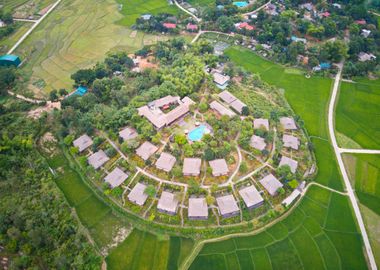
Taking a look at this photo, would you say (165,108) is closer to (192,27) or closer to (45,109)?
(45,109)

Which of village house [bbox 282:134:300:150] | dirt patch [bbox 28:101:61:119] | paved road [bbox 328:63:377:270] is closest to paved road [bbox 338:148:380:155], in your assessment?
paved road [bbox 328:63:377:270]

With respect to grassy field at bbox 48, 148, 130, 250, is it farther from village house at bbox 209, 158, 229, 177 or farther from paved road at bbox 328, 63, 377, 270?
paved road at bbox 328, 63, 377, 270

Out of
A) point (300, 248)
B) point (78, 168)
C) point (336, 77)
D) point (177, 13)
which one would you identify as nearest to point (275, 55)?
point (336, 77)

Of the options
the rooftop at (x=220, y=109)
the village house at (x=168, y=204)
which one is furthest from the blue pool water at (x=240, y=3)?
the village house at (x=168, y=204)

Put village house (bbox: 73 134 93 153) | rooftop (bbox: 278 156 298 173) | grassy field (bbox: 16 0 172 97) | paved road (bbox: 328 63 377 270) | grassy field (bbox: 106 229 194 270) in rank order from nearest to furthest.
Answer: grassy field (bbox: 106 229 194 270) < paved road (bbox: 328 63 377 270) < rooftop (bbox: 278 156 298 173) < village house (bbox: 73 134 93 153) < grassy field (bbox: 16 0 172 97)

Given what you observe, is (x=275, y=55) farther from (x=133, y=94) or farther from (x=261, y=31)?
(x=133, y=94)

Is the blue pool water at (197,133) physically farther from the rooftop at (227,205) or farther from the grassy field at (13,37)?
the grassy field at (13,37)

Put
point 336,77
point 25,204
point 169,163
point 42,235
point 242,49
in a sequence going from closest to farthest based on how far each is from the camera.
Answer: point 42,235 → point 25,204 → point 169,163 → point 336,77 → point 242,49
